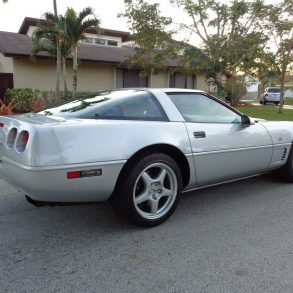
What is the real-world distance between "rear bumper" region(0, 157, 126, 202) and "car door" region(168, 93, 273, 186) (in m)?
1.04

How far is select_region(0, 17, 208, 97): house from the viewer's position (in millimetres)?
A: 15773

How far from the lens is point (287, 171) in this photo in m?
4.98

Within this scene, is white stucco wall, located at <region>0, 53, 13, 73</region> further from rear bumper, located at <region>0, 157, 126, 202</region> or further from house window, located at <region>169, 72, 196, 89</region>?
rear bumper, located at <region>0, 157, 126, 202</region>

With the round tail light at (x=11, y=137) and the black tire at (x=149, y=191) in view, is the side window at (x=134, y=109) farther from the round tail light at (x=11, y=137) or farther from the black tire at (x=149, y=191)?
the round tail light at (x=11, y=137)

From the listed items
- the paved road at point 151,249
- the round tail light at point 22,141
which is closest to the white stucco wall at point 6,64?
the paved road at point 151,249

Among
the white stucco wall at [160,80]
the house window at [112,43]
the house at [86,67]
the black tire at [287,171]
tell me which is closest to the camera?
the black tire at [287,171]

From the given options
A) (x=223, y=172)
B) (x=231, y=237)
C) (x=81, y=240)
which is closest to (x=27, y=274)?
(x=81, y=240)

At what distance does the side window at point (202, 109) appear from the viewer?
3916 millimetres

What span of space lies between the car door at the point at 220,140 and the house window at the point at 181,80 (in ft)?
56.6

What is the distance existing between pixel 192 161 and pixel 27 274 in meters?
1.89

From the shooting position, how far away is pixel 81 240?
10.5 feet

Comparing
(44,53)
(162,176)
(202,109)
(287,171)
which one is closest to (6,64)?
(44,53)

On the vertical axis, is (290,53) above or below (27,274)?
above

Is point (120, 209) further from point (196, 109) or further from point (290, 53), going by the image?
point (290, 53)
